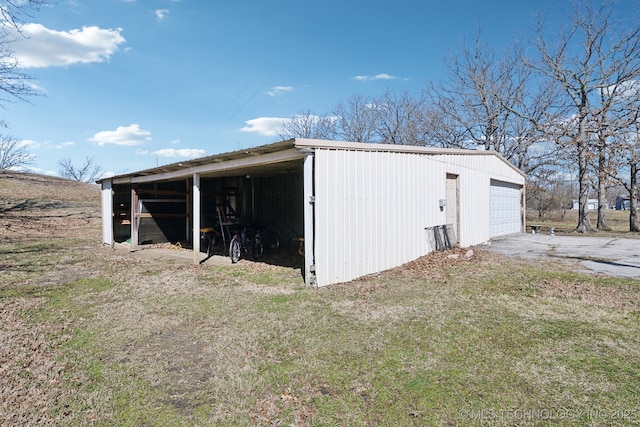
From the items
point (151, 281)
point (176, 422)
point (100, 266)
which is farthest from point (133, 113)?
point (176, 422)

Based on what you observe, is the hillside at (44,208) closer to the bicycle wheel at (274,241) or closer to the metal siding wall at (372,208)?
the bicycle wheel at (274,241)

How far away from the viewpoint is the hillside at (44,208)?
13.9 meters

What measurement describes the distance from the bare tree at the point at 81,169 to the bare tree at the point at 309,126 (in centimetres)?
3486

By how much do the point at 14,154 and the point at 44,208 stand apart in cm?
2800

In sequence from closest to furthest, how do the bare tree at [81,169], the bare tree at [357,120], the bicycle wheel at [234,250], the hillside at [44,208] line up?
the bicycle wheel at [234,250] → the hillside at [44,208] → the bare tree at [357,120] → the bare tree at [81,169]

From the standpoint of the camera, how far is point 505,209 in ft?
42.6

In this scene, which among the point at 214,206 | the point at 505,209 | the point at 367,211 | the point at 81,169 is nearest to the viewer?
the point at 367,211

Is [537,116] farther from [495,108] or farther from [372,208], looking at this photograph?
[372,208]

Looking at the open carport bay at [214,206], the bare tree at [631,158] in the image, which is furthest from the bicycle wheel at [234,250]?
the bare tree at [631,158]

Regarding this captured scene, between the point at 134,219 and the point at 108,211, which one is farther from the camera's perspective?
the point at 108,211


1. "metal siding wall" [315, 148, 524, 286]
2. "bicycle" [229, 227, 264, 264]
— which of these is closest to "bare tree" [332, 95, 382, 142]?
"metal siding wall" [315, 148, 524, 286]

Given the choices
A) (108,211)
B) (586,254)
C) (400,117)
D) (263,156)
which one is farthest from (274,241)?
(400,117)

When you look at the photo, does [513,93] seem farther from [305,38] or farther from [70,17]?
[70,17]

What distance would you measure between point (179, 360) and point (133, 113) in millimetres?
14391
